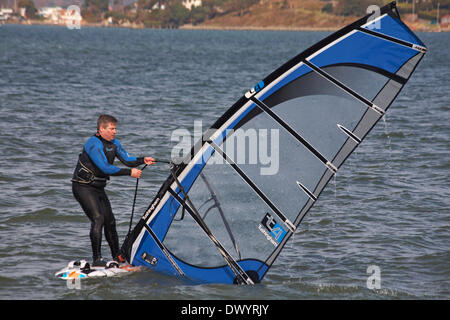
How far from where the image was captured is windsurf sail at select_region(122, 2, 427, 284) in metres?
5.23

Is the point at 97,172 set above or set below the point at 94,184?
above

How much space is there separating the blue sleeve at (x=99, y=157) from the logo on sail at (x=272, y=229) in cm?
139

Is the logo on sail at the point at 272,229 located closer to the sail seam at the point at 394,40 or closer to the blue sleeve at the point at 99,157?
the blue sleeve at the point at 99,157

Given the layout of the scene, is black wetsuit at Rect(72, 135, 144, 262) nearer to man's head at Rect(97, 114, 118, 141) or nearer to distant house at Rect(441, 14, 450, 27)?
man's head at Rect(97, 114, 118, 141)

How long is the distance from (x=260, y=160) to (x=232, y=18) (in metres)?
186

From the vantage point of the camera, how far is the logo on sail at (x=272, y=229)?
5.67 metres

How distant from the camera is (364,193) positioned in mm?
9555

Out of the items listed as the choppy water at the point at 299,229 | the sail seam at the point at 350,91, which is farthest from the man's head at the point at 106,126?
the sail seam at the point at 350,91

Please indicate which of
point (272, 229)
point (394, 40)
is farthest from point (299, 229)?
point (394, 40)

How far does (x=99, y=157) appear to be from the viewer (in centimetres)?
561

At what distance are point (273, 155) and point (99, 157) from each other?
154 centimetres

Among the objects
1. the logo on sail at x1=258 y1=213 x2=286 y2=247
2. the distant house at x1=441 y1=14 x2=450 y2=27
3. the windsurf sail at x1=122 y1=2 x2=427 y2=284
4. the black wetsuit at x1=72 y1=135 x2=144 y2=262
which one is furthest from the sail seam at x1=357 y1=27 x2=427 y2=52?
the distant house at x1=441 y1=14 x2=450 y2=27

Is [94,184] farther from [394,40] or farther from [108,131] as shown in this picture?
[394,40]

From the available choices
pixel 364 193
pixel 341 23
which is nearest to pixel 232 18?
pixel 341 23
